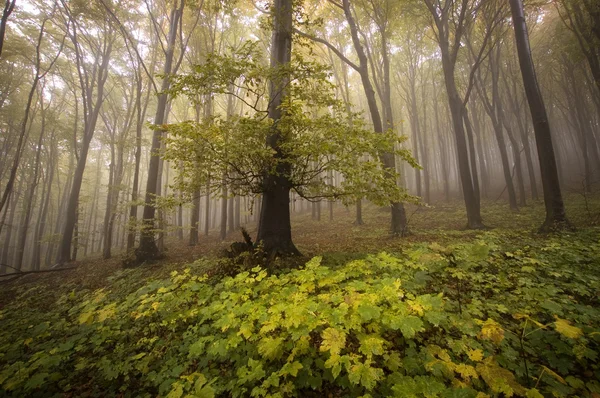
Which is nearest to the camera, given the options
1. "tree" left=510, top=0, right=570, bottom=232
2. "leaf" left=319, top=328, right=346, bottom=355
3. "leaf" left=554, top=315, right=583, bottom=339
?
"leaf" left=554, top=315, right=583, bottom=339

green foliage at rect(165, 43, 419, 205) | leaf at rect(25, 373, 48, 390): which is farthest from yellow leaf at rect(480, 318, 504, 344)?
leaf at rect(25, 373, 48, 390)

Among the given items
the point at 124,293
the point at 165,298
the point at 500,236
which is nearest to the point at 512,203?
the point at 500,236

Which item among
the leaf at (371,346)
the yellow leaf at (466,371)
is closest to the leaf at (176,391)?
the leaf at (371,346)

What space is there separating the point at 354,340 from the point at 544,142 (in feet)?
31.4

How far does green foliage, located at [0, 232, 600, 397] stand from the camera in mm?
2357

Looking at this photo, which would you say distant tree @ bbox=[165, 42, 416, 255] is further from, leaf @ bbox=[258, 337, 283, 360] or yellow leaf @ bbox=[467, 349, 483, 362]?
yellow leaf @ bbox=[467, 349, 483, 362]

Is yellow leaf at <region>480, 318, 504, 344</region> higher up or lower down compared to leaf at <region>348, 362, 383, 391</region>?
higher up

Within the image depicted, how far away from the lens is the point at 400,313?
2889 mm

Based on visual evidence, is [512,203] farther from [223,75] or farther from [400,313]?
[223,75]

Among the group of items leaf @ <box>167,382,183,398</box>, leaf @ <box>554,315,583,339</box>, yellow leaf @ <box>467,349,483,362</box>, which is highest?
leaf @ <box>554,315,583,339</box>

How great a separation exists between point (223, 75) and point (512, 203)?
55.3 ft

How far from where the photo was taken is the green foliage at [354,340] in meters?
2.36

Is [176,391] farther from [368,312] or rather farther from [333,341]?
[368,312]

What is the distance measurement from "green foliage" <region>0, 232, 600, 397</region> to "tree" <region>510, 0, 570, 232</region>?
3.34 metres
